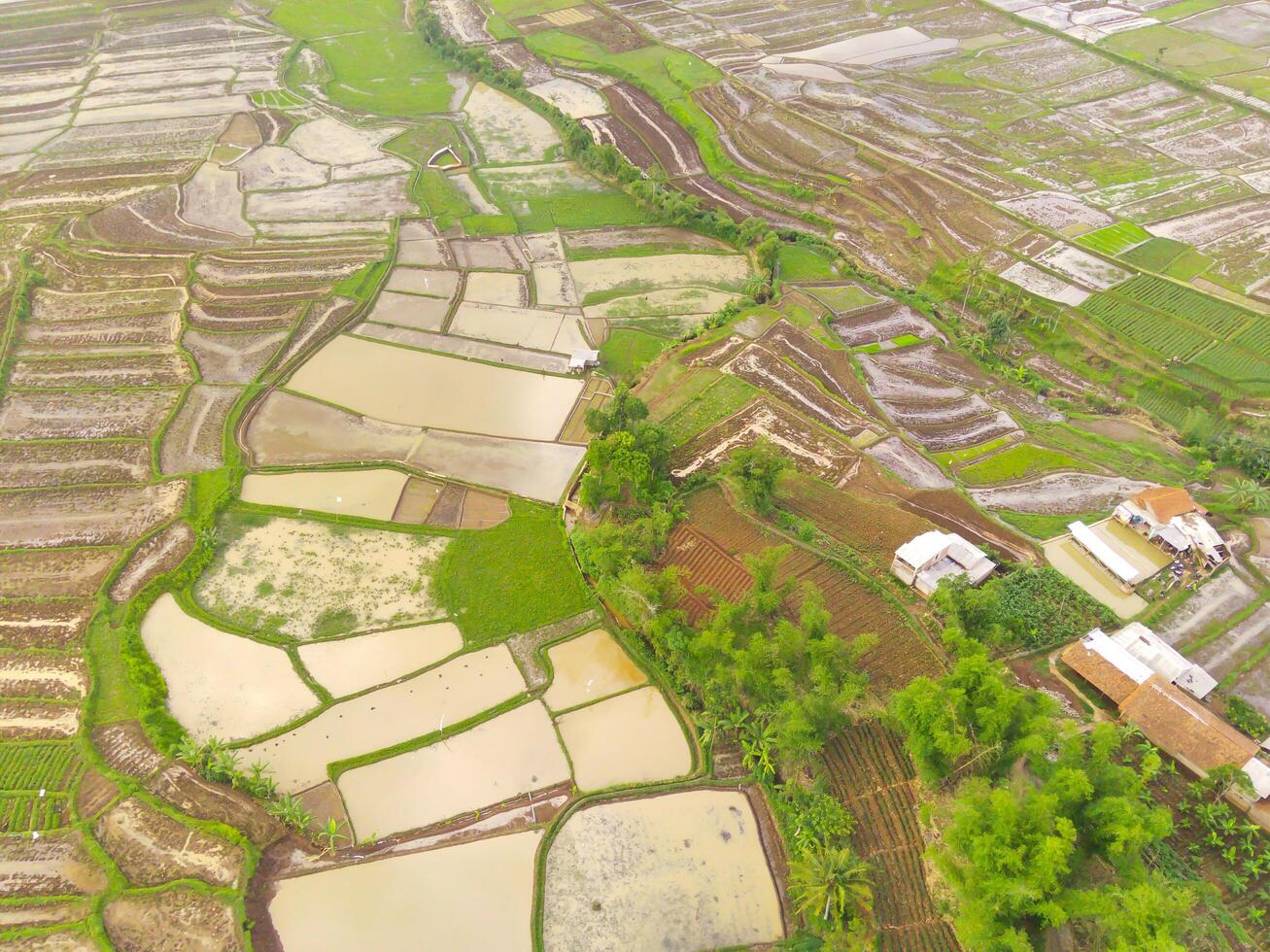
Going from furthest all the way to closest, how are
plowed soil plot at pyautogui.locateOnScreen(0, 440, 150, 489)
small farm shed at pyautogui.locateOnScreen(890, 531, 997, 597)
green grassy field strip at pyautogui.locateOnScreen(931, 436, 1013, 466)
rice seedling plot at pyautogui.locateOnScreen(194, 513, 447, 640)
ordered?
green grassy field strip at pyautogui.locateOnScreen(931, 436, 1013, 466) → plowed soil plot at pyautogui.locateOnScreen(0, 440, 150, 489) → rice seedling plot at pyautogui.locateOnScreen(194, 513, 447, 640) → small farm shed at pyautogui.locateOnScreen(890, 531, 997, 597)

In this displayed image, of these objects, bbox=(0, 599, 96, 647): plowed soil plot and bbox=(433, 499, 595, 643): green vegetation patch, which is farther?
bbox=(433, 499, 595, 643): green vegetation patch

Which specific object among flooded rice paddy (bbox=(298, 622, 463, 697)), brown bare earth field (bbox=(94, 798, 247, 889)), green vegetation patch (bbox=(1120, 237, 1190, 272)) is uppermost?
green vegetation patch (bbox=(1120, 237, 1190, 272))

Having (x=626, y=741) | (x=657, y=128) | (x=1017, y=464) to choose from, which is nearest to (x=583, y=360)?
(x=626, y=741)

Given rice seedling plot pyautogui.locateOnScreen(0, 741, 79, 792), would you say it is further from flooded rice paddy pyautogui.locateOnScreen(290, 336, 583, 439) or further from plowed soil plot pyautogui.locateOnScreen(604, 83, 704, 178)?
plowed soil plot pyautogui.locateOnScreen(604, 83, 704, 178)

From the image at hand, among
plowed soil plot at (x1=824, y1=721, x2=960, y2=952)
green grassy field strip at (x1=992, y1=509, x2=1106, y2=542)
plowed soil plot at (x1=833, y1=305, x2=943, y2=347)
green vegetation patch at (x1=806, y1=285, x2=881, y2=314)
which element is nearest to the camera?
plowed soil plot at (x1=824, y1=721, x2=960, y2=952)

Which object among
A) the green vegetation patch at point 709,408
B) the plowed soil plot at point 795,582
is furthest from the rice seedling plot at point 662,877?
the green vegetation patch at point 709,408

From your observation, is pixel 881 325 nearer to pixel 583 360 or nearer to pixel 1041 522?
pixel 1041 522

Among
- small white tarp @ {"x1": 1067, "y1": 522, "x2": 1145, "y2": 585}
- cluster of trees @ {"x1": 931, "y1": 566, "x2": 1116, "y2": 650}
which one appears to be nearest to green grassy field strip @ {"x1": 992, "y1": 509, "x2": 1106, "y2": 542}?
small white tarp @ {"x1": 1067, "y1": 522, "x2": 1145, "y2": 585}
